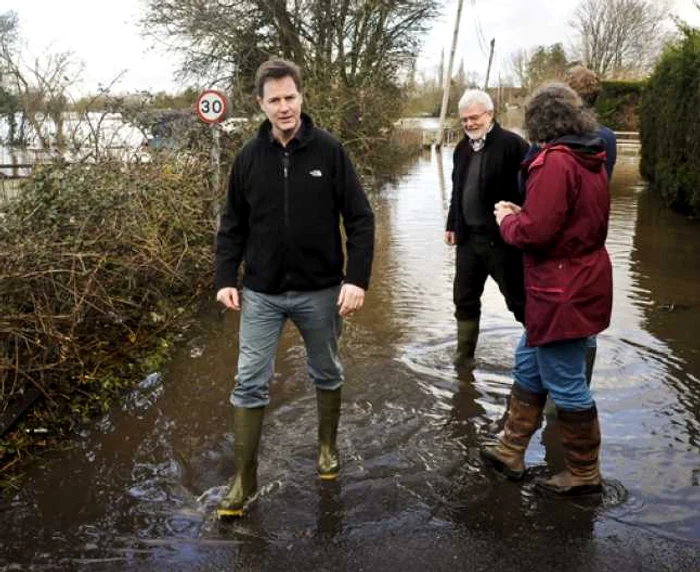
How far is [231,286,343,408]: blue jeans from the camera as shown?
3.29 meters

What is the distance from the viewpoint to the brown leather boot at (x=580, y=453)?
3299 millimetres

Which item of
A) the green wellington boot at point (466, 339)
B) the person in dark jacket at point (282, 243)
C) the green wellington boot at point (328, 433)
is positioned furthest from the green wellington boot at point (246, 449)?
the green wellington boot at point (466, 339)

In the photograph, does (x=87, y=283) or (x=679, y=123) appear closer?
(x=87, y=283)

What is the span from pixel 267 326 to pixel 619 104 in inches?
1347

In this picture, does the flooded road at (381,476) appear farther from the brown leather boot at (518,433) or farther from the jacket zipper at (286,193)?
the jacket zipper at (286,193)

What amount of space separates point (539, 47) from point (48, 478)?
6053 cm

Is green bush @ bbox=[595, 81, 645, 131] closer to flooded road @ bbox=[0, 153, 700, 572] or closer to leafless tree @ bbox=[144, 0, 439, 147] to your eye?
leafless tree @ bbox=[144, 0, 439, 147]

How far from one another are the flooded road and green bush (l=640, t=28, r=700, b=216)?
236 inches

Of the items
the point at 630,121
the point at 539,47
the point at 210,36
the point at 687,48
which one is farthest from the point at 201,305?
the point at 539,47

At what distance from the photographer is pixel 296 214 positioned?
3.20 metres

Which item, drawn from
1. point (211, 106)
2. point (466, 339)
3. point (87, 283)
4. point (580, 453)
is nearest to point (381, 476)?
point (580, 453)

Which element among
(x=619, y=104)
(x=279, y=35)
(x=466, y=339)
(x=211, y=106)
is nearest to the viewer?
(x=466, y=339)

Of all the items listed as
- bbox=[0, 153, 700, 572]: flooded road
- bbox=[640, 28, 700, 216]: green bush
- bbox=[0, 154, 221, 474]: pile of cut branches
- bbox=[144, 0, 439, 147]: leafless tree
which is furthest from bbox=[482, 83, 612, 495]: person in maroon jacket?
bbox=[144, 0, 439, 147]: leafless tree

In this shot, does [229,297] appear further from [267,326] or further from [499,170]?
[499,170]
